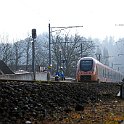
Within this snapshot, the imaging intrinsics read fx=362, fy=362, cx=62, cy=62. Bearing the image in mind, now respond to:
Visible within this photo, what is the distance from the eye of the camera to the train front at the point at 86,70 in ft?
127

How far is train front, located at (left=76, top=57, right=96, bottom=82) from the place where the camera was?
127 ft

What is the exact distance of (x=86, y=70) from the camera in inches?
1550

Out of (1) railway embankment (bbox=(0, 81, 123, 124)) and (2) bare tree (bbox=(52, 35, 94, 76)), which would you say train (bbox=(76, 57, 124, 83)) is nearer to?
(1) railway embankment (bbox=(0, 81, 123, 124))

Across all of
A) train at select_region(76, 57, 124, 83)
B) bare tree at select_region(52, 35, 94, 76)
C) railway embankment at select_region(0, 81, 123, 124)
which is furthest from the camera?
bare tree at select_region(52, 35, 94, 76)

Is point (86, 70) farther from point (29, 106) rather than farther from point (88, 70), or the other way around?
point (29, 106)

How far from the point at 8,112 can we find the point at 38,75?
33810mm

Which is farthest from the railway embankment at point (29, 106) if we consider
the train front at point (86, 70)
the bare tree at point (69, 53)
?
the bare tree at point (69, 53)

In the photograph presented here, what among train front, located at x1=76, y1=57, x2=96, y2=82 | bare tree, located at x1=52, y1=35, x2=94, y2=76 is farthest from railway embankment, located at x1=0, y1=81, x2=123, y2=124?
bare tree, located at x1=52, y1=35, x2=94, y2=76

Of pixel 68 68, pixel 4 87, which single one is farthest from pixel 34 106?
pixel 68 68

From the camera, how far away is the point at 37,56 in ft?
311

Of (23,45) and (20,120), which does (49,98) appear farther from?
(23,45)

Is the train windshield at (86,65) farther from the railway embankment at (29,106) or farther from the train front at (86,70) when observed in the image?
the railway embankment at (29,106)

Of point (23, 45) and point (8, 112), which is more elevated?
point (23, 45)

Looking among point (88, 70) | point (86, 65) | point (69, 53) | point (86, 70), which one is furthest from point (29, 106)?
point (69, 53)
